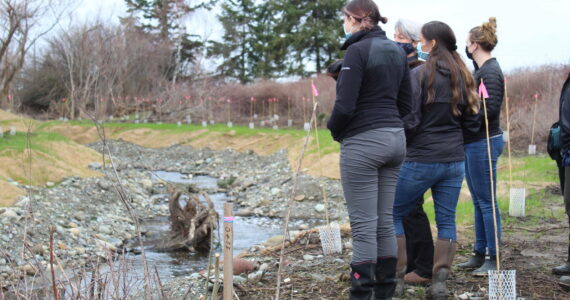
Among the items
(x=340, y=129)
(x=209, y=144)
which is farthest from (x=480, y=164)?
(x=209, y=144)

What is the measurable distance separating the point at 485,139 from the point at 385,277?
140cm

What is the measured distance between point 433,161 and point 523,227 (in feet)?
10.2

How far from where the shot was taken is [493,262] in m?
4.14

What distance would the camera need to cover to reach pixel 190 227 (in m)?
8.23

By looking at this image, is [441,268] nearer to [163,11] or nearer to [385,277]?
[385,277]

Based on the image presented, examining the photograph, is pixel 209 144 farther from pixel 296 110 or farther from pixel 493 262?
pixel 493 262

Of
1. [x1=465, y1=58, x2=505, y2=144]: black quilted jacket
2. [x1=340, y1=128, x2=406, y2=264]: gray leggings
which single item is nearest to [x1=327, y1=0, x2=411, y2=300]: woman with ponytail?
[x1=340, y1=128, x2=406, y2=264]: gray leggings

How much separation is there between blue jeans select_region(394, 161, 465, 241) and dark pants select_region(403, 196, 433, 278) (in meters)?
0.30

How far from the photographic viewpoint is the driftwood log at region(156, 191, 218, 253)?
810 centimetres

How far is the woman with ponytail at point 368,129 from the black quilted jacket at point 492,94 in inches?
42.4

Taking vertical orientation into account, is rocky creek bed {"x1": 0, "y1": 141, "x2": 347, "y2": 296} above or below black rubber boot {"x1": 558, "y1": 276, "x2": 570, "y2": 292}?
below

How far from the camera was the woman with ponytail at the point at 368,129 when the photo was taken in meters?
3.08

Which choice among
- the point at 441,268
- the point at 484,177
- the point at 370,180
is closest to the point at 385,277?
the point at 441,268

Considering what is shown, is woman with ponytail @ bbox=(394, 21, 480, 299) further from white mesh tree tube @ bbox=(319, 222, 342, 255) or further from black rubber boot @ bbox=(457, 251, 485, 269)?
A: white mesh tree tube @ bbox=(319, 222, 342, 255)
